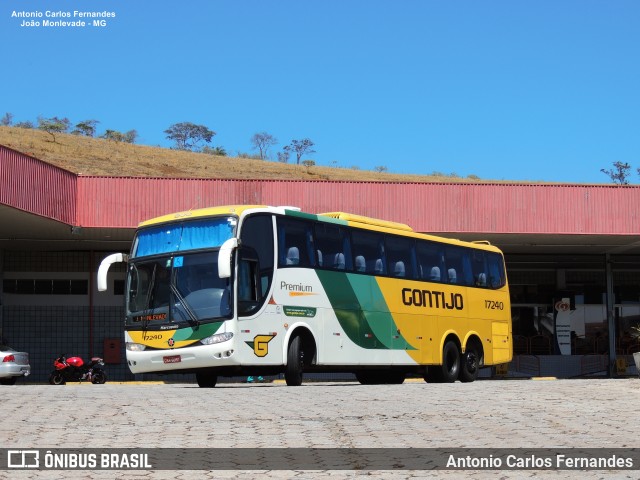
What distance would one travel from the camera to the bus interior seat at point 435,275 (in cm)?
2562

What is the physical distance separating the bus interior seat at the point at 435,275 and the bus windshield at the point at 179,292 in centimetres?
740

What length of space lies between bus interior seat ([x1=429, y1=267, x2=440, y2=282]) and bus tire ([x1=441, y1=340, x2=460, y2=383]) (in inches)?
63.5

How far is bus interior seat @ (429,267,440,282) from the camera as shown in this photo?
25.6 m

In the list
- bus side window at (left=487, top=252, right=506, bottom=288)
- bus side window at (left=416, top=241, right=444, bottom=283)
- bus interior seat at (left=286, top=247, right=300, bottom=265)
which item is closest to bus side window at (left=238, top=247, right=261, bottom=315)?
bus interior seat at (left=286, top=247, right=300, bottom=265)

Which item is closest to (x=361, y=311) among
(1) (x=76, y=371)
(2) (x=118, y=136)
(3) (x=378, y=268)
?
(3) (x=378, y=268)

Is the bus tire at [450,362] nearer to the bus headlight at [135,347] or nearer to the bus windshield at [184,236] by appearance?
the bus windshield at [184,236]

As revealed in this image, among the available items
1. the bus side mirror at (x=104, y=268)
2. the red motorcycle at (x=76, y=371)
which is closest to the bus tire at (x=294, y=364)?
the bus side mirror at (x=104, y=268)

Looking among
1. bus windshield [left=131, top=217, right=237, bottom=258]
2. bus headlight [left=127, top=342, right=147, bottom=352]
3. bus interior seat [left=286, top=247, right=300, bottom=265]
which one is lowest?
bus headlight [left=127, top=342, right=147, bottom=352]

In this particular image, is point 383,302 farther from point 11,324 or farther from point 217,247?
point 11,324

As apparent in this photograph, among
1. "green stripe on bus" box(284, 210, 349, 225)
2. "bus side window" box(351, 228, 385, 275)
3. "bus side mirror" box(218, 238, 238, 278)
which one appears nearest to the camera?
"bus side mirror" box(218, 238, 238, 278)

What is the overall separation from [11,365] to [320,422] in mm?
19684

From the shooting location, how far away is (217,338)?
19.5 meters

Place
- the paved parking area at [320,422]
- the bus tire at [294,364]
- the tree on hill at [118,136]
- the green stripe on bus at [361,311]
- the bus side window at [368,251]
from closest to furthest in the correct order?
the paved parking area at [320,422] → the bus tire at [294,364] → the green stripe on bus at [361,311] → the bus side window at [368,251] → the tree on hill at [118,136]

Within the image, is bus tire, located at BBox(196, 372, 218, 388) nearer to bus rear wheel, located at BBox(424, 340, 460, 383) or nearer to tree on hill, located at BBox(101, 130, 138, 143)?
bus rear wheel, located at BBox(424, 340, 460, 383)
